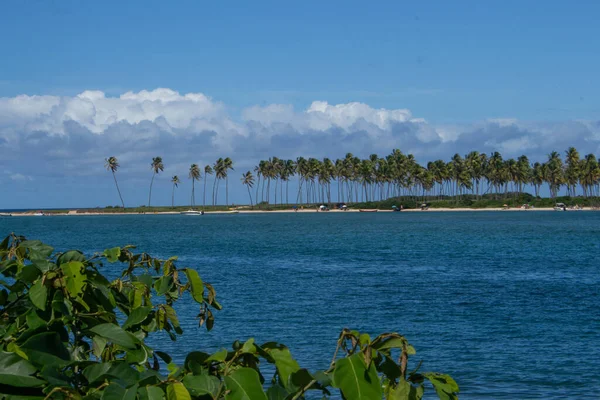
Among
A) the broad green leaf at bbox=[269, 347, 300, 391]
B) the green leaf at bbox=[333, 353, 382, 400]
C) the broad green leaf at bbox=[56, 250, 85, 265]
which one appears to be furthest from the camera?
the broad green leaf at bbox=[56, 250, 85, 265]

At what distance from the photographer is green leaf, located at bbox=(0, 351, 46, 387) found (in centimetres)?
253

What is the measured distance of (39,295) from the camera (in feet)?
9.78

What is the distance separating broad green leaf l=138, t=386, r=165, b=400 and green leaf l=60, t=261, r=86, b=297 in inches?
30.7

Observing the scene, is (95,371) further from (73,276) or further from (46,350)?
(73,276)

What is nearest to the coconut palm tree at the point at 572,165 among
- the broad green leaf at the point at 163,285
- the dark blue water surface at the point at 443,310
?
the dark blue water surface at the point at 443,310

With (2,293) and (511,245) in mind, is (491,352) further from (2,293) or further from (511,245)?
(511,245)

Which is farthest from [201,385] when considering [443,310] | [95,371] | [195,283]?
[443,310]

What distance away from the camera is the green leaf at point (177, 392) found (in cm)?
248

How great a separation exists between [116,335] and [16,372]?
16.2 inches

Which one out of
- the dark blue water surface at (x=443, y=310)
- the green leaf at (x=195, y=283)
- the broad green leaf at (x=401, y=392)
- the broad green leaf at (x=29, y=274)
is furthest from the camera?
the dark blue water surface at (x=443, y=310)

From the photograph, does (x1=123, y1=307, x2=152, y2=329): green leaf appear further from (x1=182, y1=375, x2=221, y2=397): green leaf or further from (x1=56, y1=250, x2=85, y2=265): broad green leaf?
(x1=182, y1=375, x2=221, y2=397): green leaf

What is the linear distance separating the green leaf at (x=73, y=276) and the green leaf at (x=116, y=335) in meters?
0.23

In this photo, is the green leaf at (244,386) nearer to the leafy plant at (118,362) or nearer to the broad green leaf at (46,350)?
the leafy plant at (118,362)

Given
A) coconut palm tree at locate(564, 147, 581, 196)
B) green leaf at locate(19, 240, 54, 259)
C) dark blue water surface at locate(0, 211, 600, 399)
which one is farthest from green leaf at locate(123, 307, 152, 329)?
coconut palm tree at locate(564, 147, 581, 196)
